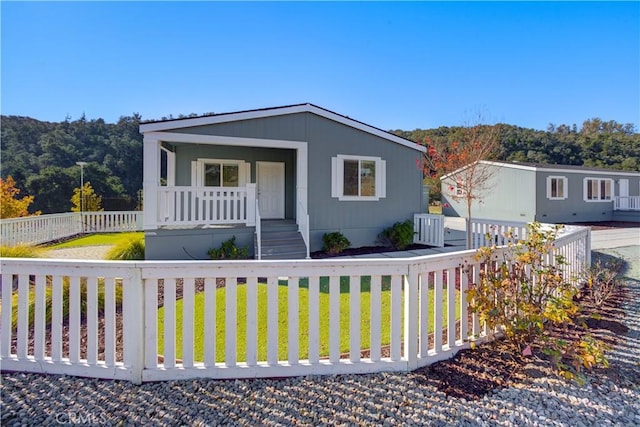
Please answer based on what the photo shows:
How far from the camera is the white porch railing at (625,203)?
2033cm

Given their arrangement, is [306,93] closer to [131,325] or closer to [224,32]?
[224,32]

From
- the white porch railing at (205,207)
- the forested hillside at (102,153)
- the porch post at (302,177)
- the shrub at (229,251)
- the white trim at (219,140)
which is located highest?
the forested hillside at (102,153)

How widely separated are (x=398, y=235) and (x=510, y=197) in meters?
12.5

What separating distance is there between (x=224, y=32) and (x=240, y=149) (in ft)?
13.0

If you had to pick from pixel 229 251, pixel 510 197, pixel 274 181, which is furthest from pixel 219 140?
pixel 510 197

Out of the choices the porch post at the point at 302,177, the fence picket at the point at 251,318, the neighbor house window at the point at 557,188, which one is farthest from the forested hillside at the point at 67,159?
the neighbor house window at the point at 557,188

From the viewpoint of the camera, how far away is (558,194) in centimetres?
1833

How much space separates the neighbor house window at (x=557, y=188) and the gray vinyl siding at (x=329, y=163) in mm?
11466

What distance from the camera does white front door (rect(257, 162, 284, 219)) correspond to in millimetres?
11641

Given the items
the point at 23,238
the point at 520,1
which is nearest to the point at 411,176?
the point at 520,1

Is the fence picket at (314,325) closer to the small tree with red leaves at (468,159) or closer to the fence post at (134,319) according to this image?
the fence post at (134,319)

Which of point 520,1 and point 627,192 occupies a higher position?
point 520,1

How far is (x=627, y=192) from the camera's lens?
2112cm

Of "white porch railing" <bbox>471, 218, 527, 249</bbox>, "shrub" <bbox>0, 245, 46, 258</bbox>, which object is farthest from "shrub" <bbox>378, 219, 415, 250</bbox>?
"shrub" <bbox>0, 245, 46, 258</bbox>
